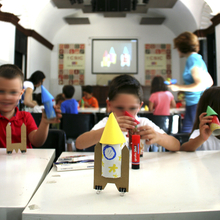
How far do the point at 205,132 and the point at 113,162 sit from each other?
66 cm

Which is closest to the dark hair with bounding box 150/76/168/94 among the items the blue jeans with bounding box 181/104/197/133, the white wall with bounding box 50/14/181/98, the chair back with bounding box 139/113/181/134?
the chair back with bounding box 139/113/181/134

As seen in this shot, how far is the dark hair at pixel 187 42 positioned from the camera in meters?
2.16

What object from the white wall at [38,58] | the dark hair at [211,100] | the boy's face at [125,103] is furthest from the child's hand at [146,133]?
the white wall at [38,58]

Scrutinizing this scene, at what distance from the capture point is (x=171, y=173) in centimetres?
75

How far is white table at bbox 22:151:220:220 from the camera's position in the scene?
1.52 feet

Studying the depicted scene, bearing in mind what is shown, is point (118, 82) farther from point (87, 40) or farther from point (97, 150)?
point (87, 40)

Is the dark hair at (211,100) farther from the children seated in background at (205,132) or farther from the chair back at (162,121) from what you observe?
the chair back at (162,121)

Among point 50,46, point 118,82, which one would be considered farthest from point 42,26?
point 118,82

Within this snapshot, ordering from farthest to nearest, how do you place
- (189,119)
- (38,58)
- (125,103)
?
(38,58), (189,119), (125,103)

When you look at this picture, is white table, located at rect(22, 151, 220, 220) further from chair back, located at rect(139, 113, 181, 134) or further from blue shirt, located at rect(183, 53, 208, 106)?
chair back, located at rect(139, 113, 181, 134)

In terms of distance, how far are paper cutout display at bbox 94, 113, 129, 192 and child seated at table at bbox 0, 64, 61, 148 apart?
48 cm

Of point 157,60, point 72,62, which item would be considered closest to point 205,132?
point 157,60

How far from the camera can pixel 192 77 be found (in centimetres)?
221

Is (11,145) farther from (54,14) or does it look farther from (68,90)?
(54,14)
